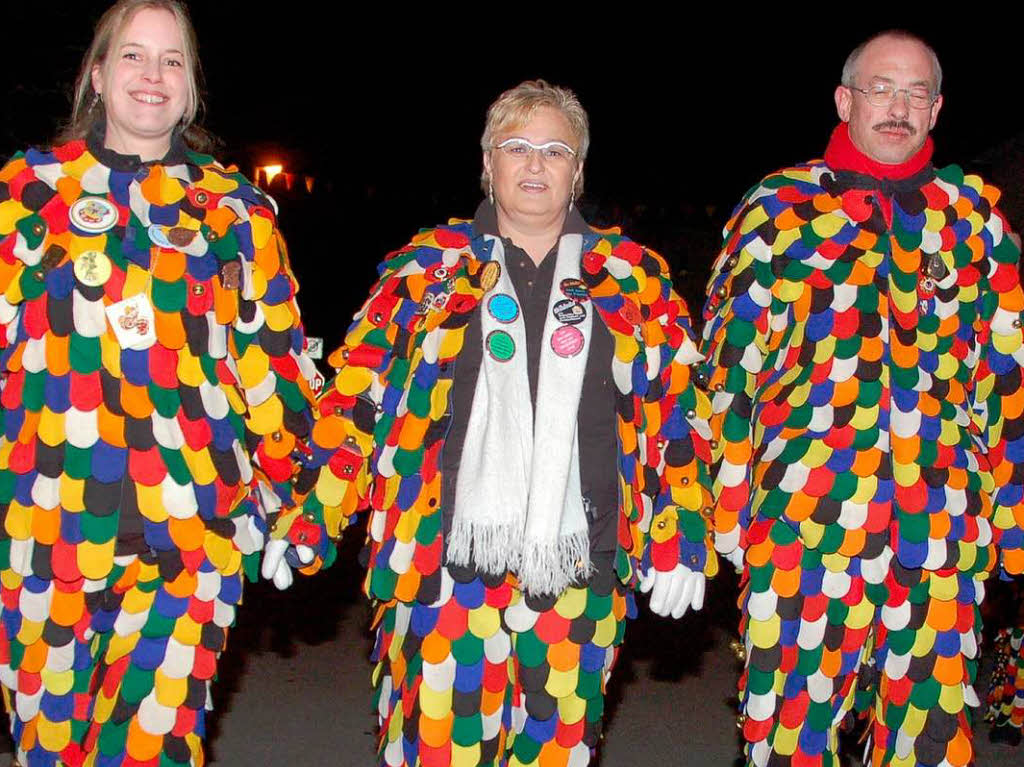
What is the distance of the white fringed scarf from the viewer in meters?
2.36

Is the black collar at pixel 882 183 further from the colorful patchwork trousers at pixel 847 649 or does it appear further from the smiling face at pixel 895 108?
the colorful patchwork trousers at pixel 847 649

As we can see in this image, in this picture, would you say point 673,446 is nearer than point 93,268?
No

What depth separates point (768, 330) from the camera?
267 cm

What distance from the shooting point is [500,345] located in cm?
241

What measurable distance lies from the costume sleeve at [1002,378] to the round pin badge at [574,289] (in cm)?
89

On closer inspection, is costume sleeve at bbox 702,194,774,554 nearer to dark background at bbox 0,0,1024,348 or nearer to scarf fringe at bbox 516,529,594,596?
scarf fringe at bbox 516,529,594,596

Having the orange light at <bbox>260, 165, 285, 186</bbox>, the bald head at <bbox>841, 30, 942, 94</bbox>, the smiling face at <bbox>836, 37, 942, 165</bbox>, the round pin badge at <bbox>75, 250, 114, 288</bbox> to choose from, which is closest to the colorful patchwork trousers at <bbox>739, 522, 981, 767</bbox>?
the smiling face at <bbox>836, 37, 942, 165</bbox>

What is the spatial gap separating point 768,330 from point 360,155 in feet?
24.7

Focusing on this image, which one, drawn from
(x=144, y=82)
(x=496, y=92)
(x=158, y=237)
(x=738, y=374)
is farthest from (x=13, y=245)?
(x=496, y=92)

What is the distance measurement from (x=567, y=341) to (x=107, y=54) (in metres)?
1.08

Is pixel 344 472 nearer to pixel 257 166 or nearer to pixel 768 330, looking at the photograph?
pixel 768 330

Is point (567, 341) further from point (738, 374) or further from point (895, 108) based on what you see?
point (895, 108)

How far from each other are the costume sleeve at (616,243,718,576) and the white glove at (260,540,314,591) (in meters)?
0.68

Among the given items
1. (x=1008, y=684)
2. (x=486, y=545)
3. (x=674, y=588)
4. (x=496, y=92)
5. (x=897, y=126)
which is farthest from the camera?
(x=496, y=92)
